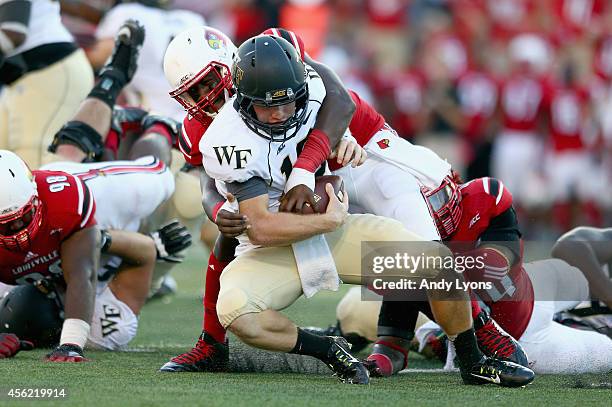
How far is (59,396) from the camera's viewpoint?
11.3 ft

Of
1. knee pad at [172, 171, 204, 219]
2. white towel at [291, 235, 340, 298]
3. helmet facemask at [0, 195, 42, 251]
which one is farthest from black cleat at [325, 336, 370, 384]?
knee pad at [172, 171, 204, 219]

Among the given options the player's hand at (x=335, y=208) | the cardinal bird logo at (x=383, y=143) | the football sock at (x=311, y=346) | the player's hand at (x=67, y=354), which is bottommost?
the player's hand at (x=67, y=354)

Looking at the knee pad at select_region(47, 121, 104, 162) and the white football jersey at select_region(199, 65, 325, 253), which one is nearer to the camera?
the white football jersey at select_region(199, 65, 325, 253)

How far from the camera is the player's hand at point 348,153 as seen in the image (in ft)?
13.6

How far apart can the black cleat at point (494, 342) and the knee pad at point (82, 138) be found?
7.92 ft

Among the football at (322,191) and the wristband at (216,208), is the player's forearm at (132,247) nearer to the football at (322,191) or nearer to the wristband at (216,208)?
the wristband at (216,208)

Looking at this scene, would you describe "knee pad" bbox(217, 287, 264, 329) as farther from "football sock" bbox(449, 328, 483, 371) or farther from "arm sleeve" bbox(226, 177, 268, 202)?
"football sock" bbox(449, 328, 483, 371)

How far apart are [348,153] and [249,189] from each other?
0.47 m

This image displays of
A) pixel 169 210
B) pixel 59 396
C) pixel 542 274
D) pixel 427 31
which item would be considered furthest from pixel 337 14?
pixel 59 396

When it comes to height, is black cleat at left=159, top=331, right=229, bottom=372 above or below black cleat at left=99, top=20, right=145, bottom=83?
below

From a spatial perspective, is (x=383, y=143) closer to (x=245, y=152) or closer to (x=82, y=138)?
(x=245, y=152)

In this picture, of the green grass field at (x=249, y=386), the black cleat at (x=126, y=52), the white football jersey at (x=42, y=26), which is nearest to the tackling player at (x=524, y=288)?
the green grass field at (x=249, y=386)

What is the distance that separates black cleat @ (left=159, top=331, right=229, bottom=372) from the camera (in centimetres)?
420

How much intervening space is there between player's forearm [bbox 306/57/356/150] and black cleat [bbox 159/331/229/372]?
905 millimetres
